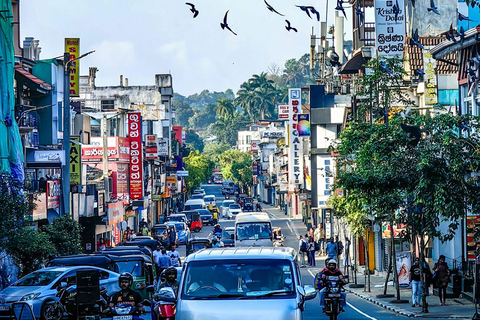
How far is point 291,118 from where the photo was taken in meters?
85.3

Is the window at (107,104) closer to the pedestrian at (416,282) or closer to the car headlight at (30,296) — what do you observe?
the pedestrian at (416,282)

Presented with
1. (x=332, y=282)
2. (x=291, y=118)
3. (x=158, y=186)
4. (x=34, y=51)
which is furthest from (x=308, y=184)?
(x=332, y=282)

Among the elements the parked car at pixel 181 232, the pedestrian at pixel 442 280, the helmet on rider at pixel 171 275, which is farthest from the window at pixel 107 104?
the helmet on rider at pixel 171 275

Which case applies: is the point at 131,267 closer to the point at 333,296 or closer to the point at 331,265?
the point at 331,265

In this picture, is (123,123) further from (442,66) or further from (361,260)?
(442,66)

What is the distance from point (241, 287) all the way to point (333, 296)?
26.5 feet

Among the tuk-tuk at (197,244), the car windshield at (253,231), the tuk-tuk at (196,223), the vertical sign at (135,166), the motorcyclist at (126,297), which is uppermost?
the vertical sign at (135,166)

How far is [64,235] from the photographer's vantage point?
3662cm

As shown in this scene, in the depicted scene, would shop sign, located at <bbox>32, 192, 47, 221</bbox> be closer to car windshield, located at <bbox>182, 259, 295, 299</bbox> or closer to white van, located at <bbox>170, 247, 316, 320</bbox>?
white van, located at <bbox>170, 247, 316, 320</bbox>

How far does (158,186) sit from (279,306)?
84.3 m

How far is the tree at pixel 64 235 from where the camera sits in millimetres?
36375

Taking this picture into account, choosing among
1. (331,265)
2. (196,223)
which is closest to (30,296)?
(331,265)

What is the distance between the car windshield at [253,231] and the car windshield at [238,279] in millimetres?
29048

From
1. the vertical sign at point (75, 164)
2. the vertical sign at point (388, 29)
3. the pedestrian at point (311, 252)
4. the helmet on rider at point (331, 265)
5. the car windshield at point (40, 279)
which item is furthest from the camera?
the pedestrian at point (311, 252)
